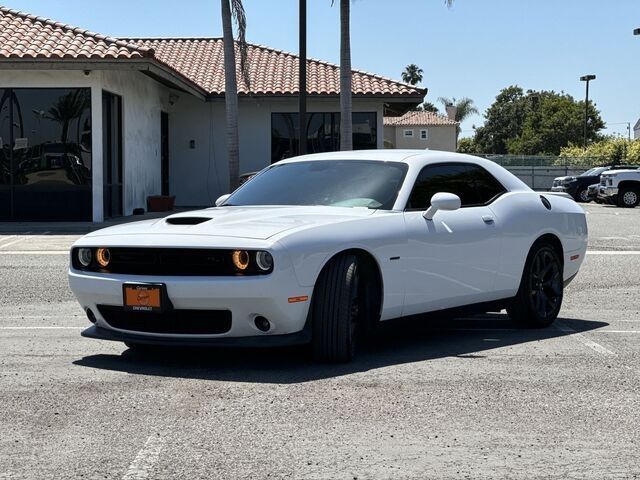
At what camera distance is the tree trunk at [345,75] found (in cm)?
2617

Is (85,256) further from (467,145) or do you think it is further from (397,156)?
(467,145)

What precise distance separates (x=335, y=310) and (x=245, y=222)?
84 cm

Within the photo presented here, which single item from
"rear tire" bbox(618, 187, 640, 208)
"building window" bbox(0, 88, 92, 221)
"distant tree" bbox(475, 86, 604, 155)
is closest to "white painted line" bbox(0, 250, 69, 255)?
"building window" bbox(0, 88, 92, 221)

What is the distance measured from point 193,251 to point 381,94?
79.4ft

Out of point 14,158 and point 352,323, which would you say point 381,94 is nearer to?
point 14,158

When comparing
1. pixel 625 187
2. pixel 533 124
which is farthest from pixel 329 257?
pixel 533 124

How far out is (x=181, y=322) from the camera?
6312 mm

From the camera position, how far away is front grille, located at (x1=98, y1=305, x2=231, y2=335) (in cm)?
624

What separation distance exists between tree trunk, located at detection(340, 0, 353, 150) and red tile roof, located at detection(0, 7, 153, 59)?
5.92 m

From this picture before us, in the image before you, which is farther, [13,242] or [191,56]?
[191,56]

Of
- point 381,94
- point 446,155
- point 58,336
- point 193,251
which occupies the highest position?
point 381,94

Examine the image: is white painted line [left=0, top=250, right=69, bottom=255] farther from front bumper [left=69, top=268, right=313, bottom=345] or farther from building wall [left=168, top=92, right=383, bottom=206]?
building wall [left=168, top=92, right=383, bottom=206]

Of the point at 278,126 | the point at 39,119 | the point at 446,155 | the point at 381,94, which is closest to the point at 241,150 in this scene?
the point at 278,126

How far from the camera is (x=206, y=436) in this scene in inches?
190
